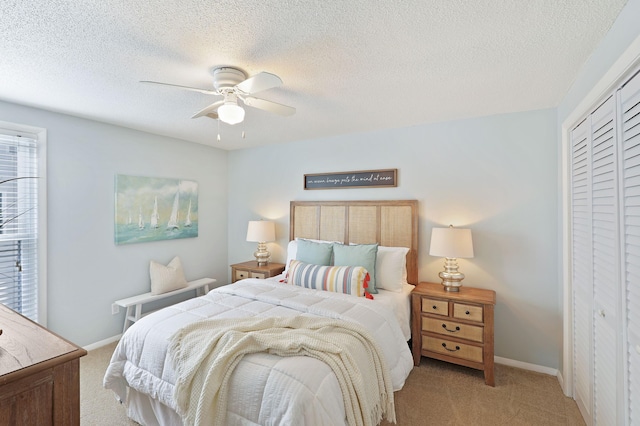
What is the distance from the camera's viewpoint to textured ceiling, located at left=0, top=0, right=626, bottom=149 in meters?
1.41

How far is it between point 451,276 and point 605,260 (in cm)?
124

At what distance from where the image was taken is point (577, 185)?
2.17 meters

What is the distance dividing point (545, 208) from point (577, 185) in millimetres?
568

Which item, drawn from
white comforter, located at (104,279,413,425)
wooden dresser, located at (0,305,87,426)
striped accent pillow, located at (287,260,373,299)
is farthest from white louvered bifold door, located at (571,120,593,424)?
wooden dresser, located at (0,305,87,426)

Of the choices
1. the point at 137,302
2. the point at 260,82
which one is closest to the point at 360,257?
the point at 260,82

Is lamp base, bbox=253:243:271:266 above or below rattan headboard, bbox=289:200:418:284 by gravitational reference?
below

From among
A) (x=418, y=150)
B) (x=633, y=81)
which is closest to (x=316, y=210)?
(x=418, y=150)

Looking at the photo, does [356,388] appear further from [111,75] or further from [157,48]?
[111,75]

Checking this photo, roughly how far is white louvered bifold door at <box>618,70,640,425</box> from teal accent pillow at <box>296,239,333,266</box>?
224cm

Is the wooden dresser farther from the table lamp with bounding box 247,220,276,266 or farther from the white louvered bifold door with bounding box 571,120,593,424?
the white louvered bifold door with bounding box 571,120,593,424

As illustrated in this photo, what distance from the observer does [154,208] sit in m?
3.71

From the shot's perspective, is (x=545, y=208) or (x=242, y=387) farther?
(x=545, y=208)

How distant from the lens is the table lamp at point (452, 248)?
269 centimetres

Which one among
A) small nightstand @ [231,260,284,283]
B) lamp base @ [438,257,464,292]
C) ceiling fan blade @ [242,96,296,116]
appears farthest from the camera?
small nightstand @ [231,260,284,283]
